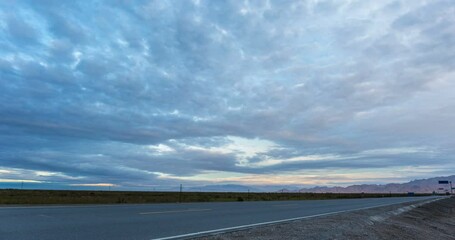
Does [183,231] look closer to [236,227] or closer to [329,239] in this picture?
[236,227]

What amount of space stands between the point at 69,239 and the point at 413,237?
13.6m

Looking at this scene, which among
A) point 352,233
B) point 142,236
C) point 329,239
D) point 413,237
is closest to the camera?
point 142,236

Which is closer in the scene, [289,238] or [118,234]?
[118,234]

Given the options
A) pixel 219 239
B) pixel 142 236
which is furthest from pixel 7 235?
pixel 219 239

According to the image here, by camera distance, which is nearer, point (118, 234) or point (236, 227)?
point (118, 234)

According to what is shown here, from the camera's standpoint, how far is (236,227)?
13.2m

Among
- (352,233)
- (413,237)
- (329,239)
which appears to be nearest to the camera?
(329,239)

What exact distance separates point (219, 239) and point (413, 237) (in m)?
10.1

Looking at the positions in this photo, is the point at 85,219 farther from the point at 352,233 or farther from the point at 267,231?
the point at 352,233

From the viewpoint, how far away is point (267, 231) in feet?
41.6

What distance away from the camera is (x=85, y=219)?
12.9 meters

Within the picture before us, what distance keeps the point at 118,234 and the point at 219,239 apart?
8.30 ft

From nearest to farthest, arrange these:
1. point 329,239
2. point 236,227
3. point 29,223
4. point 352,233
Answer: point 29,223, point 329,239, point 236,227, point 352,233

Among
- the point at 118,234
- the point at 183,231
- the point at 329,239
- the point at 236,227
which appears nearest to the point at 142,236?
the point at 118,234
